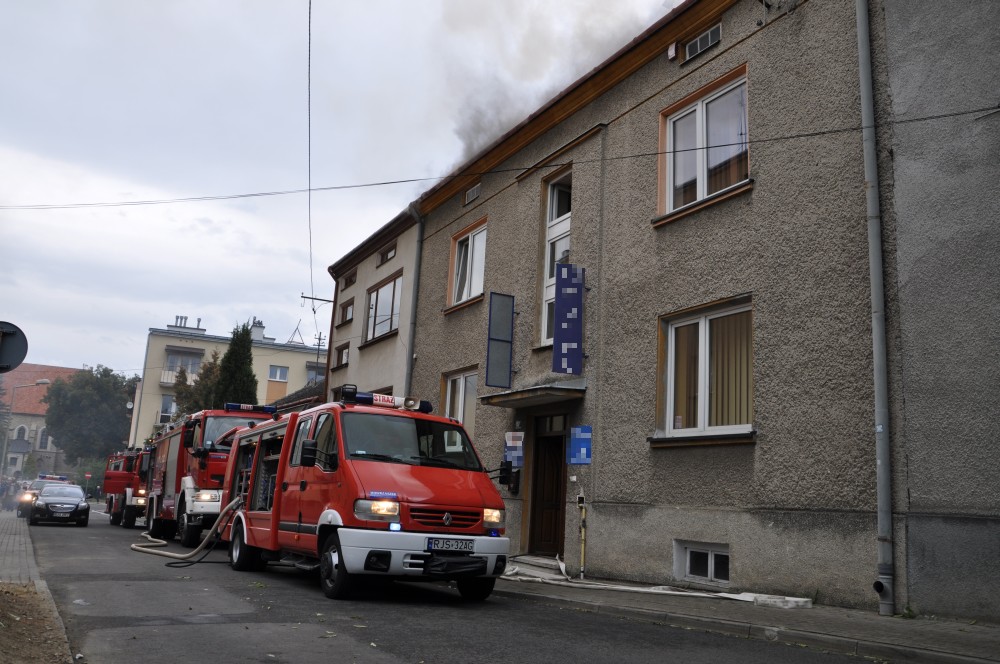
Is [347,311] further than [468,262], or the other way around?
[347,311]

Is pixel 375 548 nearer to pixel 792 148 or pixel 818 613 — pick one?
pixel 818 613

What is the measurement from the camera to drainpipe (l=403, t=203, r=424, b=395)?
65.1ft

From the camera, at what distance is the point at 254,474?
486 inches

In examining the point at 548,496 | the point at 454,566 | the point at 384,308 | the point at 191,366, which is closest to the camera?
the point at 454,566

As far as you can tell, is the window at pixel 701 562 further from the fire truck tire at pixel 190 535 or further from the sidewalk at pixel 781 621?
the fire truck tire at pixel 190 535

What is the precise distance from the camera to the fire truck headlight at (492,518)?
9445 millimetres

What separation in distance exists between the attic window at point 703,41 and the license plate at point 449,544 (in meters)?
7.42

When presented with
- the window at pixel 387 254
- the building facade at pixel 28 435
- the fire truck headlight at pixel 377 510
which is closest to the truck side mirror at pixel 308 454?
the fire truck headlight at pixel 377 510

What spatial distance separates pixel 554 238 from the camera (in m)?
15.2

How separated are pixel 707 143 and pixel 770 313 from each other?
299 centimetres

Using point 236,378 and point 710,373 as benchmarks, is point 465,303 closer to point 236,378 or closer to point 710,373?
point 710,373

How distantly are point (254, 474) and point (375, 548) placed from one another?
4252mm

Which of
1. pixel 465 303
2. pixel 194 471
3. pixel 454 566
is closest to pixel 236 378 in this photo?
pixel 194 471

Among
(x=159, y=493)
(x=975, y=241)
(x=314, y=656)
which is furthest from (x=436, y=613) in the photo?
(x=159, y=493)
